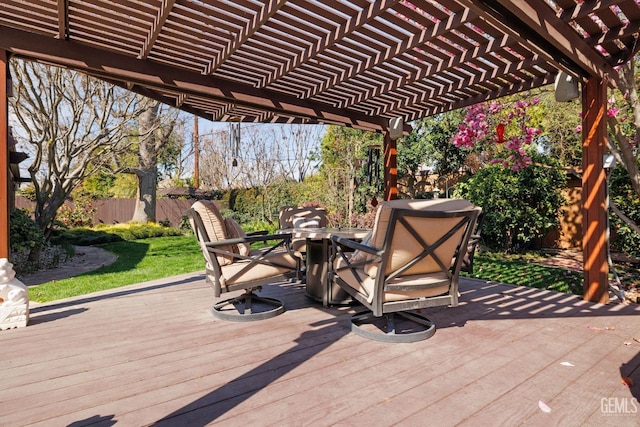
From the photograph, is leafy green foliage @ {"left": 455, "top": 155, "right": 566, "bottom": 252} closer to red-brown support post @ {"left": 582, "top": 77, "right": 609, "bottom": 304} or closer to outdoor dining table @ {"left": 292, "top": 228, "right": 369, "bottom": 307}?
red-brown support post @ {"left": 582, "top": 77, "right": 609, "bottom": 304}

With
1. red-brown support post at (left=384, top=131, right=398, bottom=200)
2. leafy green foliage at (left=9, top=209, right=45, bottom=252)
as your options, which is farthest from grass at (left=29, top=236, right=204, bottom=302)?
red-brown support post at (left=384, top=131, right=398, bottom=200)

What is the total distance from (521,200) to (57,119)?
953cm

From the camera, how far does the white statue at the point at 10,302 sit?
3263 millimetres

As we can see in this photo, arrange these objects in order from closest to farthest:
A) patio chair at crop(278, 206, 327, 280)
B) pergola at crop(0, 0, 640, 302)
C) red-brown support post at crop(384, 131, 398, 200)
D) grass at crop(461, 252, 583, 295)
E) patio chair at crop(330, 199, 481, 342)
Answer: patio chair at crop(330, 199, 481, 342) < pergola at crop(0, 0, 640, 302) < grass at crop(461, 252, 583, 295) < patio chair at crop(278, 206, 327, 280) < red-brown support post at crop(384, 131, 398, 200)

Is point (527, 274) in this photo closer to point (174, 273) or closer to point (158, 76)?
point (174, 273)

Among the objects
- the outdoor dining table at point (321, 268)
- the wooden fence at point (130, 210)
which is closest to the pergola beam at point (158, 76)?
the outdoor dining table at point (321, 268)

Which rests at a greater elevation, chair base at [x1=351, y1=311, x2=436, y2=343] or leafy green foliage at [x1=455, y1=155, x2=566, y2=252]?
leafy green foliage at [x1=455, y1=155, x2=566, y2=252]

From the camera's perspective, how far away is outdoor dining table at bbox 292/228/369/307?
3.75 metres

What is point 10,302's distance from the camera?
329 centimetres

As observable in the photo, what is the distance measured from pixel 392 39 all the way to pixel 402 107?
217cm

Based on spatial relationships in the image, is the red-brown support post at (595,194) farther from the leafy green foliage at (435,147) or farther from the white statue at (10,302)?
the white statue at (10,302)

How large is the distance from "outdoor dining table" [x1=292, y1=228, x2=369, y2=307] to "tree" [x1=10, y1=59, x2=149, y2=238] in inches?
246

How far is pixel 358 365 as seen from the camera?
2477mm

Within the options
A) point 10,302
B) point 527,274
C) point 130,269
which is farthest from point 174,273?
point 527,274
